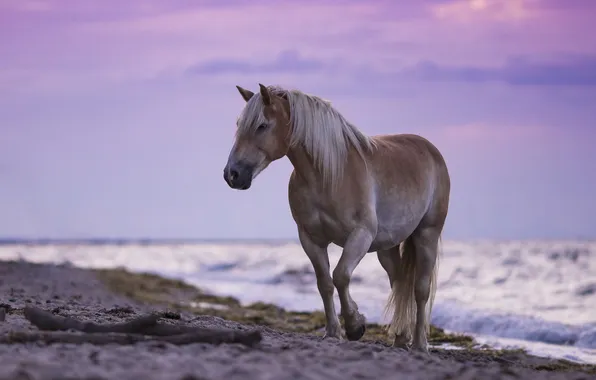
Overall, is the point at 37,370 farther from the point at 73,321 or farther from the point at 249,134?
the point at 249,134

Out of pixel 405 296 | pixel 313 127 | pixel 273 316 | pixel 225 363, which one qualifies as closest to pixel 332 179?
pixel 313 127

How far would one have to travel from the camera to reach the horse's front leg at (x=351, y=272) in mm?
6680

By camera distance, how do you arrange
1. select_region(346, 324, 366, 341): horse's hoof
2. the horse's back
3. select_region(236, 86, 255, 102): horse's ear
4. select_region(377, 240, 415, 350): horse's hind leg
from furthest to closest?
select_region(377, 240, 415, 350): horse's hind leg → the horse's back → select_region(236, 86, 255, 102): horse's ear → select_region(346, 324, 366, 341): horse's hoof

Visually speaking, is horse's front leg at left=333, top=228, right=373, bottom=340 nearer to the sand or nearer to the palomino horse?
the palomino horse

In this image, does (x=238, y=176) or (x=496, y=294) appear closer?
(x=238, y=176)

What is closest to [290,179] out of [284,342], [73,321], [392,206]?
[392,206]

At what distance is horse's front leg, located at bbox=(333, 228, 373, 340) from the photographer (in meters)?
6.68

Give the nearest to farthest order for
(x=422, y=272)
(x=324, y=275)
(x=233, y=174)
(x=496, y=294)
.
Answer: (x=233, y=174), (x=324, y=275), (x=422, y=272), (x=496, y=294)

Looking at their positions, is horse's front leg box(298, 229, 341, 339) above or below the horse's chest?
below

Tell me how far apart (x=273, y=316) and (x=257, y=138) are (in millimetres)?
8394

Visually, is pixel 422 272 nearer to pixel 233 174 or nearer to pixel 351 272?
pixel 351 272

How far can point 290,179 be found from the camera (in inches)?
282

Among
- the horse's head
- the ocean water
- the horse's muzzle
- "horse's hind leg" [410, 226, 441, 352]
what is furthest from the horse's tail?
the ocean water

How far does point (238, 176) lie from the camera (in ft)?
21.7
